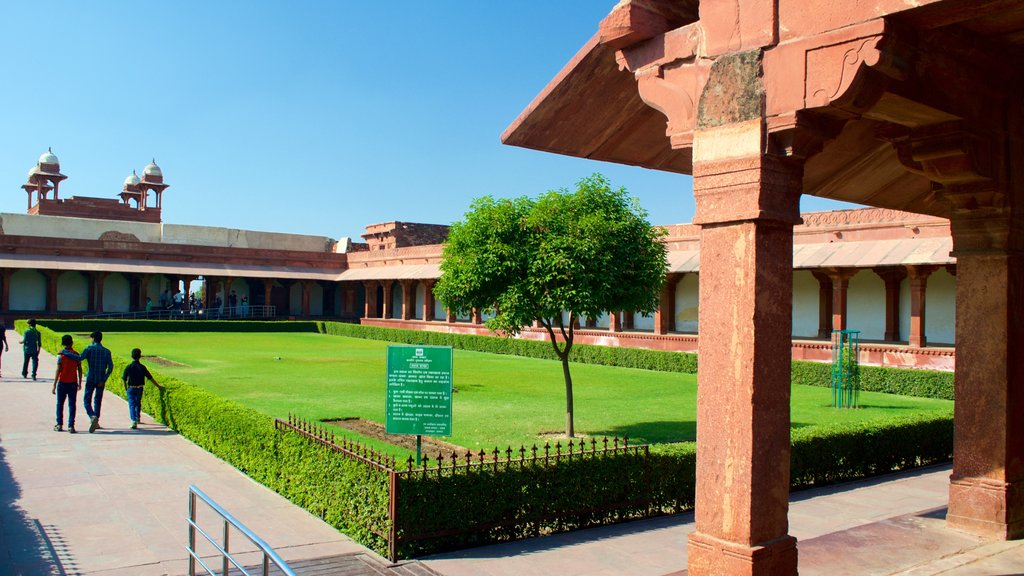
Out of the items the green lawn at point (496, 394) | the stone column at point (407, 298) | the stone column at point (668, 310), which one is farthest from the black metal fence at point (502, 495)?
the stone column at point (407, 298)

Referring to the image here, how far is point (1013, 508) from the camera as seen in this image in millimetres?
5867

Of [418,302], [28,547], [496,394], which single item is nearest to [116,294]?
[418,302]

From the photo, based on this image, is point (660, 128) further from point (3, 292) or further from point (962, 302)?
point (3, 292)

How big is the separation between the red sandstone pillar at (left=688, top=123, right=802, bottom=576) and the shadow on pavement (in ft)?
14.8

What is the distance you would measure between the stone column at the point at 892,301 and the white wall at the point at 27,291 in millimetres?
38126

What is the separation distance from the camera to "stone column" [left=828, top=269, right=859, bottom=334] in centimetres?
2305

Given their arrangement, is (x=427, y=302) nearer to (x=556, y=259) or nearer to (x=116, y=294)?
(x=116, y=294)

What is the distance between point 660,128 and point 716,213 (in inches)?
74.3

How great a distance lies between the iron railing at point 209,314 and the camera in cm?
4184

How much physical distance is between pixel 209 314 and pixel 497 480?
4037cm

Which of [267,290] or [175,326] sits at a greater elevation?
[267,290]

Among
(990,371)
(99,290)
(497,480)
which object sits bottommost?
(497,480)

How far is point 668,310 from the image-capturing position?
29672mm

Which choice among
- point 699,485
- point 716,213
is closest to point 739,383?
point 699,485
